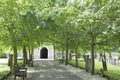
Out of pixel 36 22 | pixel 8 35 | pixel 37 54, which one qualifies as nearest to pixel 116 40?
pixel 36 22

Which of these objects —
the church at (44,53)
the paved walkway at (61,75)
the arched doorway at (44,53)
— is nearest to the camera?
the paved walkway at (61,75)

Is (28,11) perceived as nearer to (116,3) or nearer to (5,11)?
(5,11)

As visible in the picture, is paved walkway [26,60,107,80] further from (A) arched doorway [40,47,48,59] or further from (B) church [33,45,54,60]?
(A) arched doorway [40,47,48,59]

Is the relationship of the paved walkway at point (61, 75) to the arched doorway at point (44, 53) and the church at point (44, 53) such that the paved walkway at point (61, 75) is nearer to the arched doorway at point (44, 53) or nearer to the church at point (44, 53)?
the church at point (44, 53)

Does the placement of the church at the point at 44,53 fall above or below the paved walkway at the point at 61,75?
above

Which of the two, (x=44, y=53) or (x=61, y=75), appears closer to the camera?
(x=61, y=75)

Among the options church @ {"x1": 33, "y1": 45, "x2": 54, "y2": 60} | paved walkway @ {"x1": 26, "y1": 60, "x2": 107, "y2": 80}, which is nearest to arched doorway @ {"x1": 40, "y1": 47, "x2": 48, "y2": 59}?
church @ {"x1": 33, "y1": 45, "x2": 54, "y2": 60}

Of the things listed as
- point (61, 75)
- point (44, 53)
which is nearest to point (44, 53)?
point (44, 53)

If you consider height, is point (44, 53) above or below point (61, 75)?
above

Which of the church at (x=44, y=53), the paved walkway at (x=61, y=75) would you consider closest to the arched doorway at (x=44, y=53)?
the church at (x=44, y=53)

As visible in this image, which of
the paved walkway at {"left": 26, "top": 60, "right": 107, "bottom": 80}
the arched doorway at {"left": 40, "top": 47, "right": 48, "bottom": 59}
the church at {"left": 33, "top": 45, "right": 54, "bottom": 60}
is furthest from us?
the arched doorway at {"left": 40, "top": 47, "right": 48, "bottom": 59}

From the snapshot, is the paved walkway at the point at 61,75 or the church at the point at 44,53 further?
the church at the point at 44,53

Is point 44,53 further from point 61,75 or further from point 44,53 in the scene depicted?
point 61,75

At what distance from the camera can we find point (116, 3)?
53.5ft
